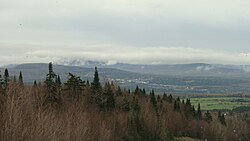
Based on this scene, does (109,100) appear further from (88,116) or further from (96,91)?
(88,116)

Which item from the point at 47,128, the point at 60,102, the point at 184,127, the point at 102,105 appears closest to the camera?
the point at 47,128

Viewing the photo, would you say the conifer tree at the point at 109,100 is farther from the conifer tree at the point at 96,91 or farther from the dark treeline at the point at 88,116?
the conifer tree at the point at 96,91

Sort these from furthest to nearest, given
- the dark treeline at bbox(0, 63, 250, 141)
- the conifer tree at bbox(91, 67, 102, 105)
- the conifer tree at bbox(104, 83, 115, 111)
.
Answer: the conifer tree at bbox(104, 83, 115, 111), the conifer tree at bbox(91, 67, 102, 105), the dark treeline at bbox(0, 63, 250, 141)

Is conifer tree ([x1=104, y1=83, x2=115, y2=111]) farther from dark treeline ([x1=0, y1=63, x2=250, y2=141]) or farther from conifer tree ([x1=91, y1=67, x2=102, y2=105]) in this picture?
conifer tree ([x1=91, y1=67, x2=102, y2=105])

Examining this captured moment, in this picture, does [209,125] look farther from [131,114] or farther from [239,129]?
[131,114]

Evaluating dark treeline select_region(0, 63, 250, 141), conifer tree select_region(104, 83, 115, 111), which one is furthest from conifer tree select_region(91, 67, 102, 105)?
conifer tree select_region(104, 83, 115, 111)

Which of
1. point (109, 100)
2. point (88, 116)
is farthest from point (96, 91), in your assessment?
point (88, 116)

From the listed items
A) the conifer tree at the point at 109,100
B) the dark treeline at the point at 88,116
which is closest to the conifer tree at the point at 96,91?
the dark treeline at the point at 88,116

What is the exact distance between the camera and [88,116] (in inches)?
→ 1694

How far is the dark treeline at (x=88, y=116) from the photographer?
20.2 meters

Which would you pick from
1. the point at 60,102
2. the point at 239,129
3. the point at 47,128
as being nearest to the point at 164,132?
the point at 60,102

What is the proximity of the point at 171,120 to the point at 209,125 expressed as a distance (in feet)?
59.1

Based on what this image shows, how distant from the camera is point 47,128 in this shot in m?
21.6

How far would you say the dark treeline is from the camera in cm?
2022
